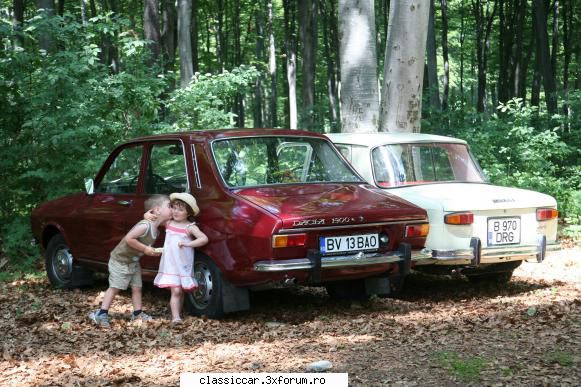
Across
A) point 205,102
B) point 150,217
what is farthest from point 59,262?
point 205,102

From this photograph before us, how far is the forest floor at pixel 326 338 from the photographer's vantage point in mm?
5070

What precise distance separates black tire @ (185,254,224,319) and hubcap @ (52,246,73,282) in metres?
2.39

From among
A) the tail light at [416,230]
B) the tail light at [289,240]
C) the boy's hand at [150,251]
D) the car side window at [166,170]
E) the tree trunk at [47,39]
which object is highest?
the tree trunk at [47,39]

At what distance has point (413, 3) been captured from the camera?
11195 mm

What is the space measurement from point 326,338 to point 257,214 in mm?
1216

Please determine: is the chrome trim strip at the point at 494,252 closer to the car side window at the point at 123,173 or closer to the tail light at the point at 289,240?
the tail light at the point at 289,240

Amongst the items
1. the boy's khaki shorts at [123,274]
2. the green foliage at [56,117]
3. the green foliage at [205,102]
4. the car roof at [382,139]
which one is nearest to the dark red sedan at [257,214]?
the boy's khaki shorts at [123,274]

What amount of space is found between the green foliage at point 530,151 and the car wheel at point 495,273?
5.27 metres

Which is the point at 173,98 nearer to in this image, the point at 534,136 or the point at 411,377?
the point at 534,136

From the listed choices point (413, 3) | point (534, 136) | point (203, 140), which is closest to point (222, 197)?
point (203, 140)

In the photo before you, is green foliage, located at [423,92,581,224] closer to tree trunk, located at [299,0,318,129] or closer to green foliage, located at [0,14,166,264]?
green foliage, located at [0,14,166,264]

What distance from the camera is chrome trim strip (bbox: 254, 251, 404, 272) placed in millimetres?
6422

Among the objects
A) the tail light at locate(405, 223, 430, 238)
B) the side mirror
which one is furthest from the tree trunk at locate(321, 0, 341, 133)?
the tail light at locate(405, 223, 430, 238)

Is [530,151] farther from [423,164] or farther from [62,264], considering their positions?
[62,264]
